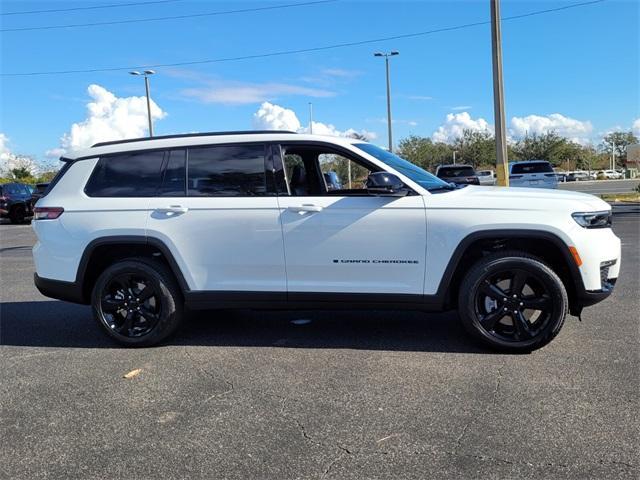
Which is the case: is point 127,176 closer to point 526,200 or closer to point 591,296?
point 526,200

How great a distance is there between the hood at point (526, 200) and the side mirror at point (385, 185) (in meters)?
0.25

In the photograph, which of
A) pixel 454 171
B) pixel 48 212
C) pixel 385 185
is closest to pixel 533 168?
pixel 454 171

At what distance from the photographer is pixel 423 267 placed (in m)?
4.52

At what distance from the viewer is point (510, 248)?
179 inches

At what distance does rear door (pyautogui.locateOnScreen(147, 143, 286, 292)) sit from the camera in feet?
15.5

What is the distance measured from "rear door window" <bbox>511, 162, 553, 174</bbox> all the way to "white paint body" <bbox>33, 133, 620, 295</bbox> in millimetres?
17240

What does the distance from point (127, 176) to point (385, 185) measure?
7.58ft

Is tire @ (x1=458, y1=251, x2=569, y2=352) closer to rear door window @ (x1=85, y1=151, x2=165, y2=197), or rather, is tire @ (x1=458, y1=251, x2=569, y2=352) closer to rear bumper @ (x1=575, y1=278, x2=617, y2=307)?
rear bumper @ (x1=575, y1=278, x2=617, y2=307)

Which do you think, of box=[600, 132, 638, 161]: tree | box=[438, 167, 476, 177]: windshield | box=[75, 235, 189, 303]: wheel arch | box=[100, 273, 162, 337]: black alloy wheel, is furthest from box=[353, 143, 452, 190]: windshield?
box=[600, 132, 638, 161]: tree

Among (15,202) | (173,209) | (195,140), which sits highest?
(195,140)

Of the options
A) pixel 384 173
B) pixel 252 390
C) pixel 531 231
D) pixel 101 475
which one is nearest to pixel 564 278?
pixel 531 231

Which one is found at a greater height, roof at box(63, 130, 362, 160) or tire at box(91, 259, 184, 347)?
roof at box(63, 130, 362, 160)

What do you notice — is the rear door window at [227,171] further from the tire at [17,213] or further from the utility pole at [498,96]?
the tire at [17,213]

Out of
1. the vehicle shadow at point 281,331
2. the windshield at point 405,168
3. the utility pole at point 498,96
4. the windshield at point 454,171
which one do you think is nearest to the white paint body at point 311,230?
the windshield at point 405,168
